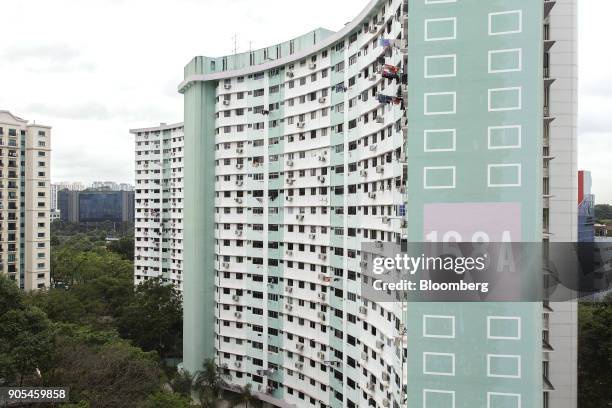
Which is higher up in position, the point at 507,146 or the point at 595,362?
the point at 507,146

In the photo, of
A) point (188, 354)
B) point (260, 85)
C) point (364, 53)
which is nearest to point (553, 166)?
point (364, 53)

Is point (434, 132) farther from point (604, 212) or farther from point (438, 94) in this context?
point (604, 212)

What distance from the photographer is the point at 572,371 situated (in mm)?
11688

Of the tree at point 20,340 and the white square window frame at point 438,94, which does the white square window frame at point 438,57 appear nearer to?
the white square window frame at point 438,94

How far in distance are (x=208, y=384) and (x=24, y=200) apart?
24.5 meters

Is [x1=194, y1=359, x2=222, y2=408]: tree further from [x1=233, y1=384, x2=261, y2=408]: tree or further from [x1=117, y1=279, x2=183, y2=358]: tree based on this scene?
[x1=117, y1=279, x2=183, y2=358]: tree

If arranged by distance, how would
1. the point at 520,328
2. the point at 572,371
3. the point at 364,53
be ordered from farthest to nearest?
1. the point at 364,53
2. the point at 572,371
3. the point at 520,328

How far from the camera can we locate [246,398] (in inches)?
848

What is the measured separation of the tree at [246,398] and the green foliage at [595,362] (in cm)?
1439

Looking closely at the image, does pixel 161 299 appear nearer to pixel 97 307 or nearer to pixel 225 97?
pixel 97 307

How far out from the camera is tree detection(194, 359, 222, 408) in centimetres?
2075

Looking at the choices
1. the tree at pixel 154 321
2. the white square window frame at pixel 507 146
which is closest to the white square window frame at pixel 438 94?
the white square window frame at pixel 507 146

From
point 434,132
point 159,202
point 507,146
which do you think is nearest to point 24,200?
point 159,202

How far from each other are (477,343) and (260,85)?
17201mm
